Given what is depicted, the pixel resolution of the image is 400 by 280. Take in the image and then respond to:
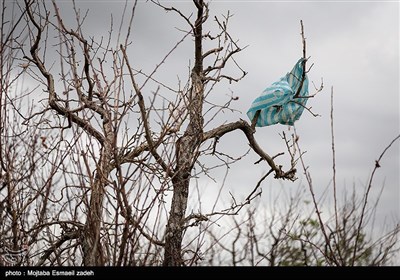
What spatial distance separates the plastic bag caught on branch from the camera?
5.29 metres

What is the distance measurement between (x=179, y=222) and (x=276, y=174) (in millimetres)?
1434

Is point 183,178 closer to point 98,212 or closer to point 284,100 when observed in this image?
point 284,100

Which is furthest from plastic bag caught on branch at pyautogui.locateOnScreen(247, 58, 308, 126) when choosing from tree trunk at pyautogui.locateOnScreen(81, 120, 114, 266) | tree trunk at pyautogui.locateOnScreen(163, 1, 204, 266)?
tree trunk at pyautogui.locateOnScreen(81, 120, 114, 266)

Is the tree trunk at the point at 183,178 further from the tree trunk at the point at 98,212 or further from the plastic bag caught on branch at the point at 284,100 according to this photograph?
the tree trunk at the point at 98,212

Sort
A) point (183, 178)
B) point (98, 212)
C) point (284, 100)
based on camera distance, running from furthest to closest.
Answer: point (284, 100)
point (183, 178)
point (98, 212)

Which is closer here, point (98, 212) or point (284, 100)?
point (98, 212)

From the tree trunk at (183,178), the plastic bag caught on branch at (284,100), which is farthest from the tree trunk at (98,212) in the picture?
the plastic bag caught on branch at (284,100)

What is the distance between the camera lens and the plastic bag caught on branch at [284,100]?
17.4ft

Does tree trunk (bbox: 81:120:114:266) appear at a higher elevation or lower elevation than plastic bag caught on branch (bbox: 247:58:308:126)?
lower

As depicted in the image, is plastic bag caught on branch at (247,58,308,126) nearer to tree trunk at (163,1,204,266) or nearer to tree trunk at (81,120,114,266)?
tree trunk at (163,1,204,266)

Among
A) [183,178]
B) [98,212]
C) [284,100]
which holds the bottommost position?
[98,212]

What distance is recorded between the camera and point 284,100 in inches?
209

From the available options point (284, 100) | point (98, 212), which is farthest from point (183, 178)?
point (98, 212)
